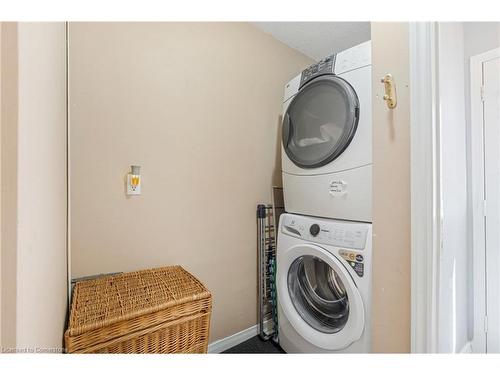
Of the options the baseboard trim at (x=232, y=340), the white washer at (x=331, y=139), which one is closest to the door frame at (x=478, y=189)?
the white washer at (x=331, y=139)

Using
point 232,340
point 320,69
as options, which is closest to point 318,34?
point 320,69

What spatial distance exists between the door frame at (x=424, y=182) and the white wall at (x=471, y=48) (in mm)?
986

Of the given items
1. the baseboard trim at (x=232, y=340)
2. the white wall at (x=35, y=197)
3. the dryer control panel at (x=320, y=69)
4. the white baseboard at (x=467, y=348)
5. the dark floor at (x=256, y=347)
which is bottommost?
the dark floor at (x=256, y=347)

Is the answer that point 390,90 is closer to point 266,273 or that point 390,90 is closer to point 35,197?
point 35,197

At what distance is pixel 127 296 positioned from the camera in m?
0.91

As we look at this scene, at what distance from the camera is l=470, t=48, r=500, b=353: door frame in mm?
1356

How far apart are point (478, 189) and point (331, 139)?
968 millimetres

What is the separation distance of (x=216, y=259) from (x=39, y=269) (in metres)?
1.09

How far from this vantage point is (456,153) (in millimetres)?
1119

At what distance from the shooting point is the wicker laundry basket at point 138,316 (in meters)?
0.74

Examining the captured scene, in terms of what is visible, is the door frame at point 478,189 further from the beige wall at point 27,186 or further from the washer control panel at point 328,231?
the beige wall at point 27,186

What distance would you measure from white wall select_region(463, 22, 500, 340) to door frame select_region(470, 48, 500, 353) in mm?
16
